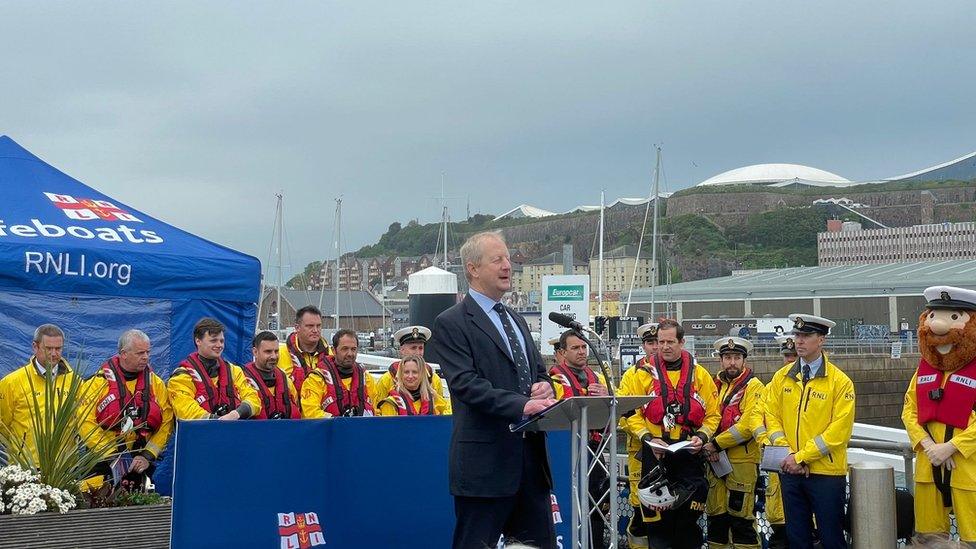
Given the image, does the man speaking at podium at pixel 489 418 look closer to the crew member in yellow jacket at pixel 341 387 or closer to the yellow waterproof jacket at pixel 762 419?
the yellow waterproof jacket at pixel 762 419

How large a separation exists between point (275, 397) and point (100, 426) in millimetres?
1367

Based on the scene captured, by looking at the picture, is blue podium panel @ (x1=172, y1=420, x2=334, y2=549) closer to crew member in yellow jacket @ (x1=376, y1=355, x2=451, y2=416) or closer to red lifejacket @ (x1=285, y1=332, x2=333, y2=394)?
crew member in yellow jacket @ (x1=376, y1=355, x2=451, y2=416)

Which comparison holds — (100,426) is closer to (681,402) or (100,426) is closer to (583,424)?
(583,424)

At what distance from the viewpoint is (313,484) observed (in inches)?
260

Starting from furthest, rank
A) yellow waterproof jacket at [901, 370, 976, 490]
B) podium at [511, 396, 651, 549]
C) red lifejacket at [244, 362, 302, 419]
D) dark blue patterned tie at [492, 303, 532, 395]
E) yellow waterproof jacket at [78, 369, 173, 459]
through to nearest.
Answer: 1. red lifejacket at [244, 362, 302, 419]
2. yellow waterproof jacket at [78, 369, 173, 459]
3. yellow waterproof jacket at [901, 370, 976, 490]
4. dark blue patterned tie at [492, 303, 532, 395]
5. podium at [511, 396, 651, 549]

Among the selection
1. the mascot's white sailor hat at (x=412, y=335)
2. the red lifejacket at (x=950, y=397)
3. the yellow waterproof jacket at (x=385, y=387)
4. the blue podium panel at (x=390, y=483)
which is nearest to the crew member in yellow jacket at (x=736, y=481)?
the red lifejacket at (x=950, y=397)

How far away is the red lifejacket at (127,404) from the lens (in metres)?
8.17

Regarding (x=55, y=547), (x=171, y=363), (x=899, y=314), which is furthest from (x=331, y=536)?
(x=899, y=314)

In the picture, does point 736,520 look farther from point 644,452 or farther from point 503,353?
point 503,353

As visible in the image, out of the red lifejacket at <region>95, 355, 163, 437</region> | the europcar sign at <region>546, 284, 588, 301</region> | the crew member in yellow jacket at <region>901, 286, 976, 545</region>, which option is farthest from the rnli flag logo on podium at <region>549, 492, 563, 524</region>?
the europcar sign at <region>546, 284, 588, 301</region>

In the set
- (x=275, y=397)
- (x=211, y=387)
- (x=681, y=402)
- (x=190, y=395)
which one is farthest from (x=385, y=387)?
(x=681, y=402)

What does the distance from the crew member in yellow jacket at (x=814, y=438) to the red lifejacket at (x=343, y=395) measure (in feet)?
10.9

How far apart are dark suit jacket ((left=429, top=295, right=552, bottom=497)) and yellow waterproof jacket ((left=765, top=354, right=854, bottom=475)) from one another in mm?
3153

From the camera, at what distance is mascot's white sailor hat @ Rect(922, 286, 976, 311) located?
6906 millimetres
